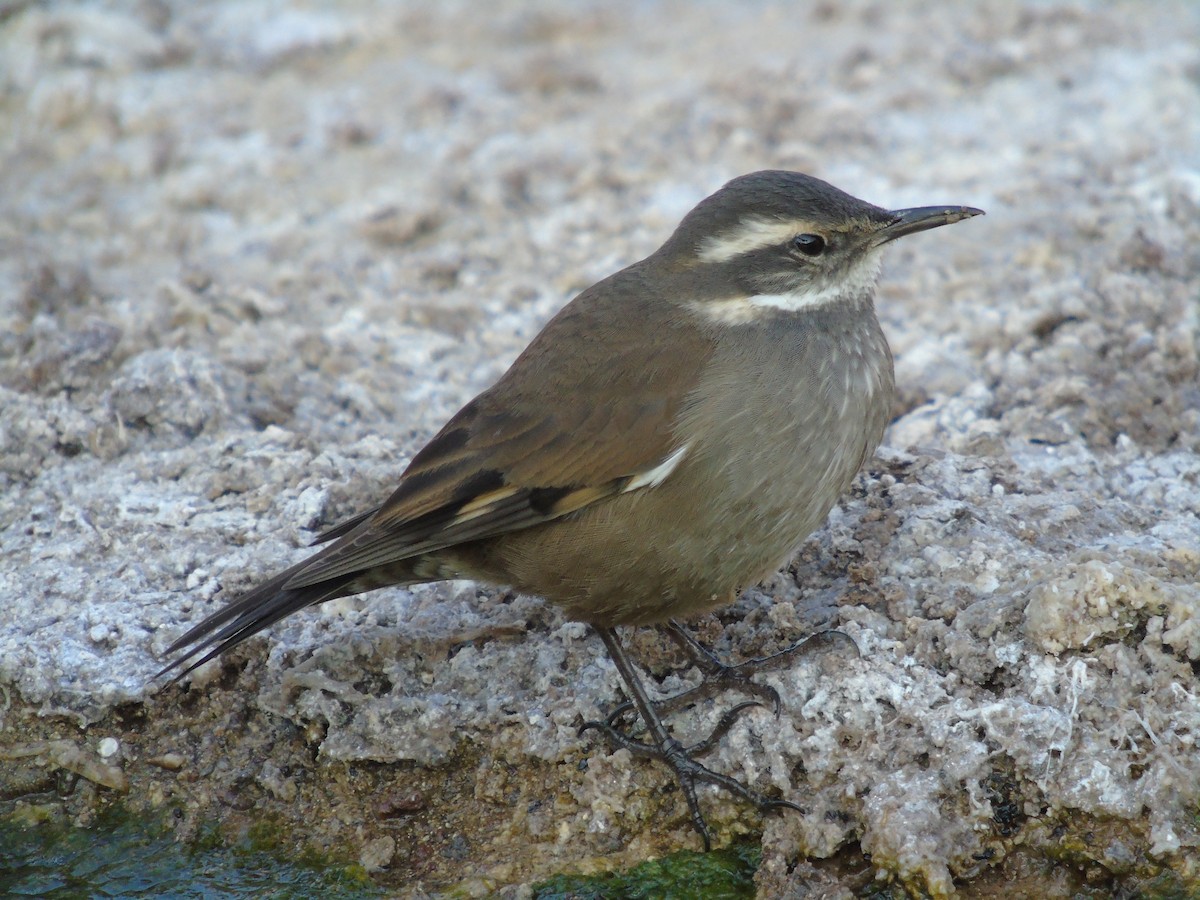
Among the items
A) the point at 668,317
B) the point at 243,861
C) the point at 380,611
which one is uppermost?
the point at 668,317

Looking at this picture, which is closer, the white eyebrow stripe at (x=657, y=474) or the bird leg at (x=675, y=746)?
the bird leg at (x=675, y=746)

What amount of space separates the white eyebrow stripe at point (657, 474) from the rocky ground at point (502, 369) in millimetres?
724

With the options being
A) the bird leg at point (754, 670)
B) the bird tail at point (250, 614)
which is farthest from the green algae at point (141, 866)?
the bird leg at point (754, 670)

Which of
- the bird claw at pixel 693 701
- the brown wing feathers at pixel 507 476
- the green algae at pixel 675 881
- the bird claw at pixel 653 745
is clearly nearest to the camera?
the green algae at pixel 675 881

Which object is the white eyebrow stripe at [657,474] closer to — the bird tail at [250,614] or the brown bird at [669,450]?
the brown bird at [669,450]

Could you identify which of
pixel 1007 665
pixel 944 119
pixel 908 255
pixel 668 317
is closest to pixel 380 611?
pixel 668 317

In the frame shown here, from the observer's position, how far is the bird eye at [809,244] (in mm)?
4855

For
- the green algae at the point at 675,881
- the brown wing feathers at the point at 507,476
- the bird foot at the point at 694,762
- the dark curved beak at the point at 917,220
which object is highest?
the dark curved beak at the point at 917,220

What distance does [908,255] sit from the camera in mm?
6820

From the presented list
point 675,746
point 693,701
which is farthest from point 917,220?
point 675,746

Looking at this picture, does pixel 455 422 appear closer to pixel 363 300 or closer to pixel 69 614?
pixel 69 614

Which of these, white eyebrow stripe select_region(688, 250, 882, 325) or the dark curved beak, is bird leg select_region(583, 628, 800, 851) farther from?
the dark curved beak

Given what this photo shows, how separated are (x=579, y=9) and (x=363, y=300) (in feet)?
10.7

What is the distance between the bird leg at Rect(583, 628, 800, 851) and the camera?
4.20m
